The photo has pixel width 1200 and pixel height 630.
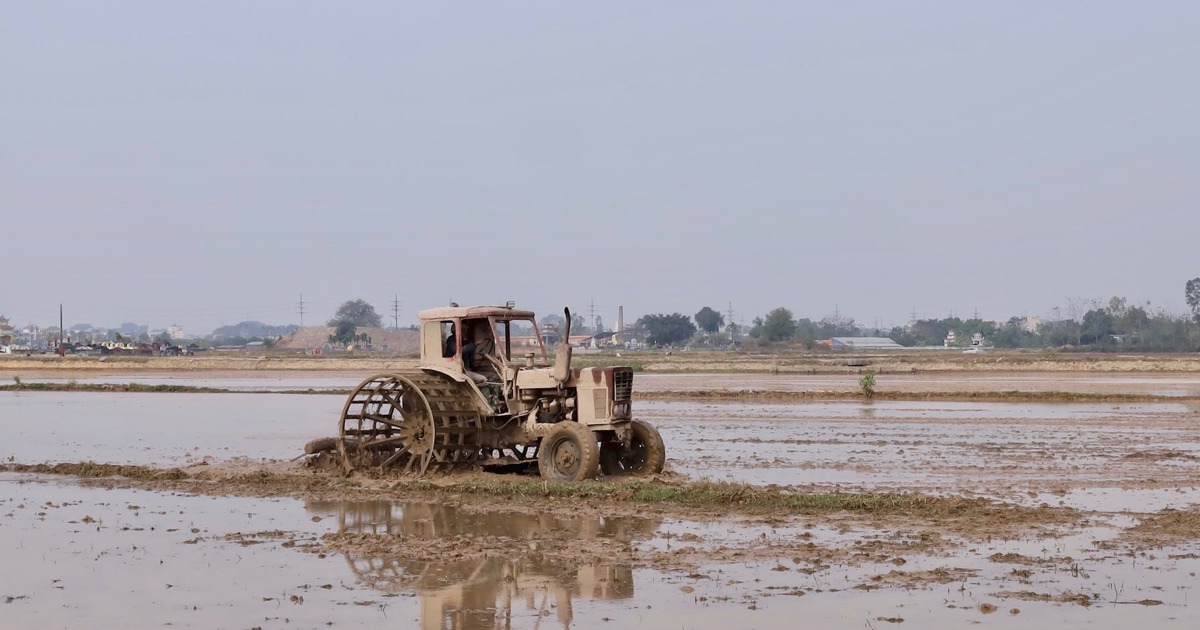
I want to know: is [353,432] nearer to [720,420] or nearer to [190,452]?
[190,452]

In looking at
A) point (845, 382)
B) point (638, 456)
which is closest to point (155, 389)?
point (845, 382)

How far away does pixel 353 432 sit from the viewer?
1848 centimetres

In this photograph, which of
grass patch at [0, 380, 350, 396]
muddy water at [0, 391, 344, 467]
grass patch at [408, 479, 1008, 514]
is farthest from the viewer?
grass patch at [0, 380, 350, 396]

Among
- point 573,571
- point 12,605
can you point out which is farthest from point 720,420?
point 12,605

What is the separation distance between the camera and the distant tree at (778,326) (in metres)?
171

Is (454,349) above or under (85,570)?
above

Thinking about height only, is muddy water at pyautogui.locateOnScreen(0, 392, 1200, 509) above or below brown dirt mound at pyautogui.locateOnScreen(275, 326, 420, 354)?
below

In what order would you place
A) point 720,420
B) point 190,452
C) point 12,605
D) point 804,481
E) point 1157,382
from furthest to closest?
point 1157,382
point 720,420
point 190,452
point 804,481
point 12,605

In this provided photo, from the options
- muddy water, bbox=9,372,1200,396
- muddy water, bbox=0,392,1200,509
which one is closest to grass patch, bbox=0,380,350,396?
muddy water, bbox=9,372,1200,396

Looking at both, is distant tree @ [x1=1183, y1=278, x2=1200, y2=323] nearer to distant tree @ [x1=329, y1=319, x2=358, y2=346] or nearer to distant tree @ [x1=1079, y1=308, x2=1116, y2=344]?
distant tree @ [x1=1079, y1=308, x2=1116, y2=344]

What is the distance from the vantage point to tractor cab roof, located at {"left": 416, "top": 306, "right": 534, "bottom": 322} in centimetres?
1791

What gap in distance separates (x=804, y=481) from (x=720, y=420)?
45.4 feet

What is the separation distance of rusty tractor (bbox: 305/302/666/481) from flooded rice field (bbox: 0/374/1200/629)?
4.16ft

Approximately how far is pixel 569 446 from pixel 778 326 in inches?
6126
